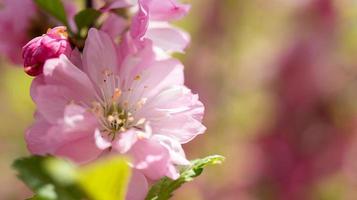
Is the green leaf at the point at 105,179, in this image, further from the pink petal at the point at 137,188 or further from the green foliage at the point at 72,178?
the pink petal at the point at 137,188

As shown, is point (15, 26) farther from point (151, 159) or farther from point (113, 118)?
point (151, 159)

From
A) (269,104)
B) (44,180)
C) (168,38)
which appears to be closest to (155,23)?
(168,38)

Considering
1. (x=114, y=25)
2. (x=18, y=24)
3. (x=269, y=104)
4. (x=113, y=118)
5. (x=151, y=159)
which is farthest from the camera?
(x=269, y=104)

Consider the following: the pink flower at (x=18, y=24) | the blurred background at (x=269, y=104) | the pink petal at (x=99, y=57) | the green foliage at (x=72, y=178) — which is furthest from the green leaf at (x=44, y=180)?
the blurred background at (x=269, y=104)

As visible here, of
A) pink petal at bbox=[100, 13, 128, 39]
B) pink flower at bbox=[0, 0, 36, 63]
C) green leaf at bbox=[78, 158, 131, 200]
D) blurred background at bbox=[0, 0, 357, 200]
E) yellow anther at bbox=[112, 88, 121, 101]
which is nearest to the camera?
green leaf at bbox=[78, 158, 131, 200]

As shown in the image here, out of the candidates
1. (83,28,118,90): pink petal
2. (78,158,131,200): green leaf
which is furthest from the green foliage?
(83,28,118,90): pink petal

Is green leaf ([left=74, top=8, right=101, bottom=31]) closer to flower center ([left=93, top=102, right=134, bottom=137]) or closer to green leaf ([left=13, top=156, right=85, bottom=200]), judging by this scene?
flower center ([left=93, top=102, right=134, bottom=137])

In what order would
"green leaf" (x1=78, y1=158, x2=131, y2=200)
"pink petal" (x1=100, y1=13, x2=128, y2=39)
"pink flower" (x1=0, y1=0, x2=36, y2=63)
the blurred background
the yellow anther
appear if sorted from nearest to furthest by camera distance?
"green leaf" (x1=78, y1=158, x2=131, y2=200) → the yellow anther → "pink petal" (x1=100, y1=13, x2=128, y2=39) → "pink flower" (x1=0, y1=0, x2=36, y2=63) → the blurred background
